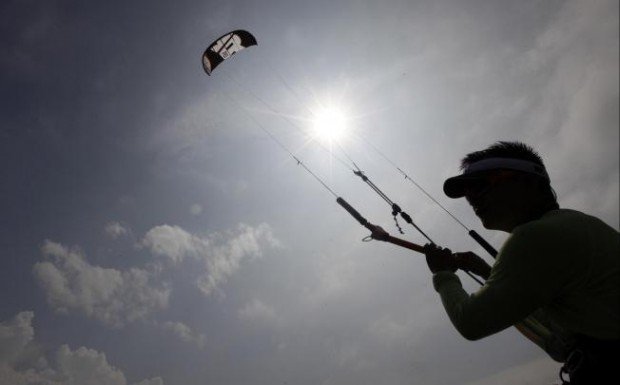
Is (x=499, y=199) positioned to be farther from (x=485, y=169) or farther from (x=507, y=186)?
(x=485, y=169)

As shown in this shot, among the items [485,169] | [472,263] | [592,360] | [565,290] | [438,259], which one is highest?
[485,169]

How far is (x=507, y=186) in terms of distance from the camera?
11.1 feet

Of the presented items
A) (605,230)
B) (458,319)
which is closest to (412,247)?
(458,319)

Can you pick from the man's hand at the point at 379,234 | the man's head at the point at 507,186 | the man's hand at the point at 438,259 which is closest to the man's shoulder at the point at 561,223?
the man's head at the point at 507,186

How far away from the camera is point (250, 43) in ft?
68.8

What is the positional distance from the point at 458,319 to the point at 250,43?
20.7 meters

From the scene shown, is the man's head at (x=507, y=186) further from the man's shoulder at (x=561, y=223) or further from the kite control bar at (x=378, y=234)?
the kite control bar at (x=378, y=234)

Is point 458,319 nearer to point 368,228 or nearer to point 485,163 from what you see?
point 485,163

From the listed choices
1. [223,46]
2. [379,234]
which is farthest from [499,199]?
[223,46]

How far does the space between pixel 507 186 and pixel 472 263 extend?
173 centimetres

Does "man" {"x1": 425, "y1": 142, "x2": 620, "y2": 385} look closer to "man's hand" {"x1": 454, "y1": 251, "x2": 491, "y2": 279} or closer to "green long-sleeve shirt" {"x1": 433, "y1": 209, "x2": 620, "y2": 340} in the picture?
"green long-sleeve shirt" {"x1": 433, "y1": 209, "x2": 620, "y2": 340}

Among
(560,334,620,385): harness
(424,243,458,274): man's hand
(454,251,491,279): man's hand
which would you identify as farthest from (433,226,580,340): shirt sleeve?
(454,251,491,279): man's hand

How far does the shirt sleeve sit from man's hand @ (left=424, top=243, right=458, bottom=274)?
1.11m

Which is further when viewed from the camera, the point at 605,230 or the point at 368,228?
the point at 368,228
